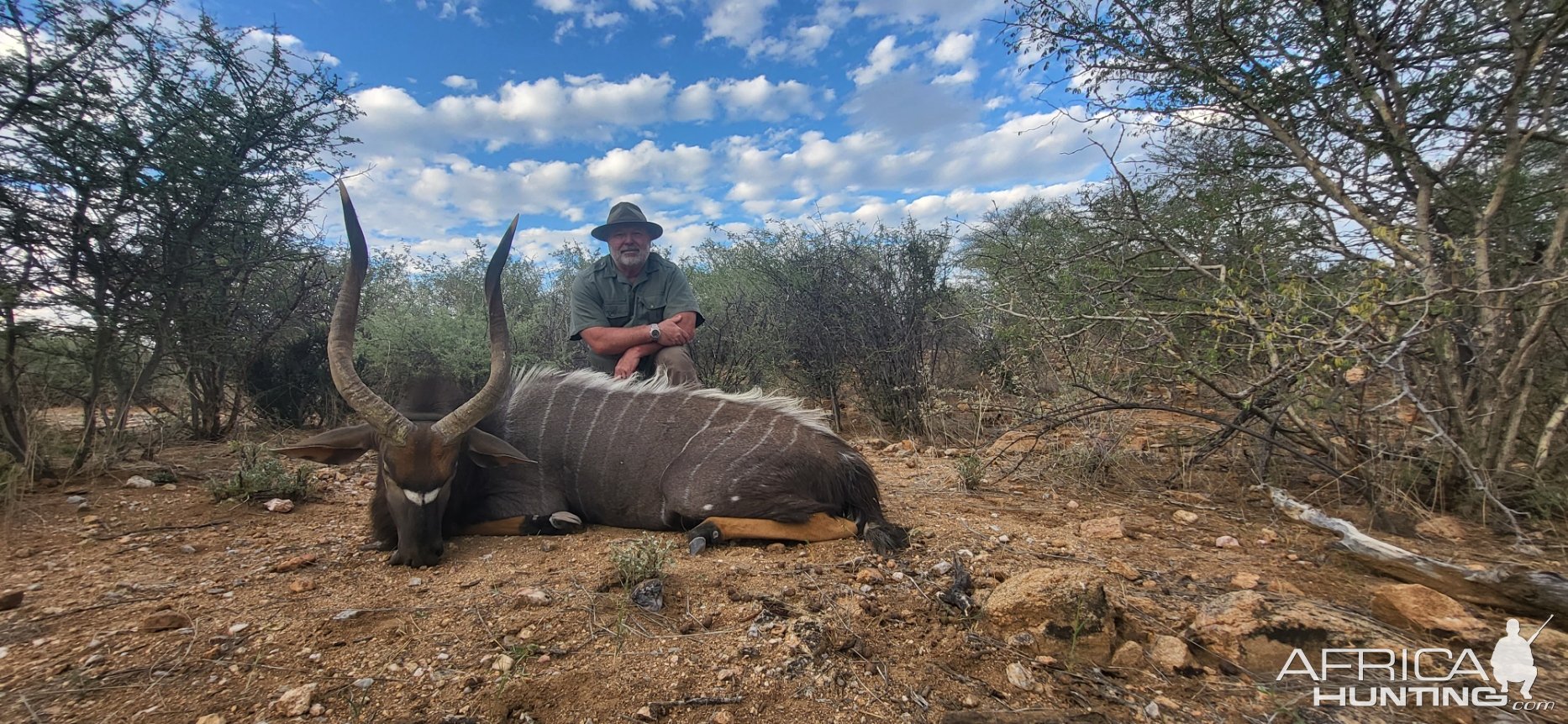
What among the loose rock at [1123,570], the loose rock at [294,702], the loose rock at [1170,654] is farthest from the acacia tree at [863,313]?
the loose rock at [294,702]

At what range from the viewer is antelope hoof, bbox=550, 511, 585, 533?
3.50m

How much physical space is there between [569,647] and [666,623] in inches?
12.6

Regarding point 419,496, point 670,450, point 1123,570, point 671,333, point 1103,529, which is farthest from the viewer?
point 671,333

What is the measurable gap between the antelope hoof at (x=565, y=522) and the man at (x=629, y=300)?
1.68m

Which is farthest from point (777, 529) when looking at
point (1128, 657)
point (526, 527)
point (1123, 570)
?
point (1128, 657)

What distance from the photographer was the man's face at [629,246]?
5363mm

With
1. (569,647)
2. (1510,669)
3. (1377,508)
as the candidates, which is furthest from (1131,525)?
(569,647)

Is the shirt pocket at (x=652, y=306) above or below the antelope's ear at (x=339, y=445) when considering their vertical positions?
above

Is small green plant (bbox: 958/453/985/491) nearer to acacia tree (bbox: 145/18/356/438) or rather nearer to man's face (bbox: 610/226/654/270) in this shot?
man's face (bbox: 610/226/654/270)

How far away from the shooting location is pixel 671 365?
4.83m

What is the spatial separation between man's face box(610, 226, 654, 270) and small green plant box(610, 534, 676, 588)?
128 inches

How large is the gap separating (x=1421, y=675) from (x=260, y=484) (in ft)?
17.1

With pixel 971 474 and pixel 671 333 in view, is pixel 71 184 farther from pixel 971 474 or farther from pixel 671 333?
pixel 971 474

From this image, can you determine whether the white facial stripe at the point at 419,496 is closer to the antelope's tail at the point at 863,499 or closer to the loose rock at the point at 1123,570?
the antelope's tail at the point at 863,499
